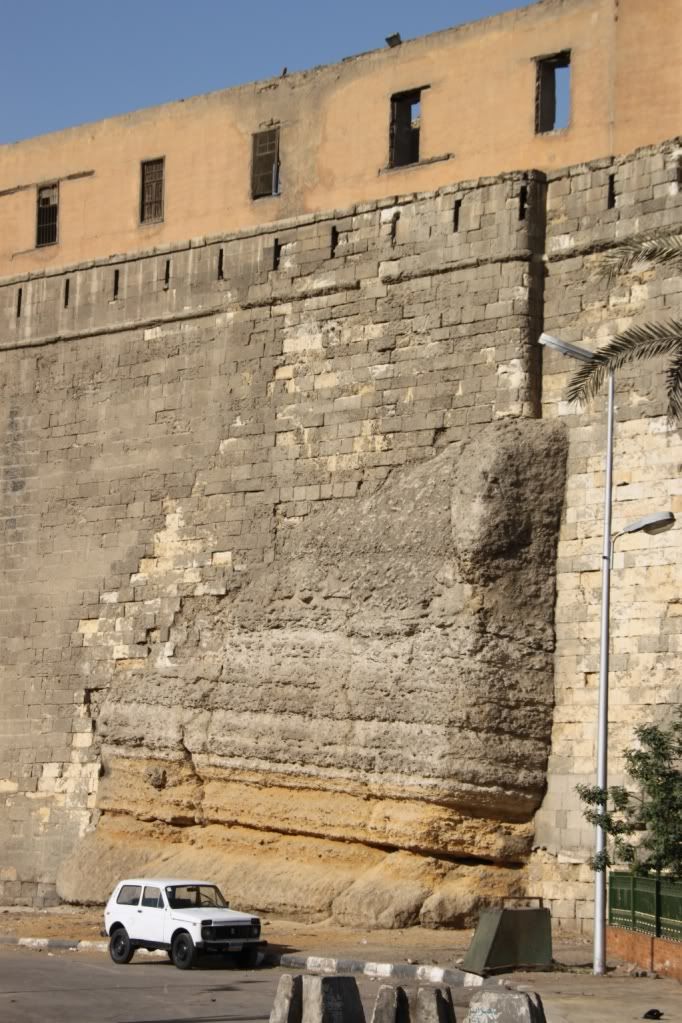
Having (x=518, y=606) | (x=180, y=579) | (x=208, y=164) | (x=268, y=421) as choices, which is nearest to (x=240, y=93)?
(x=208, y=164)

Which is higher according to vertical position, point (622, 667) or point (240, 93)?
point (240, 93)

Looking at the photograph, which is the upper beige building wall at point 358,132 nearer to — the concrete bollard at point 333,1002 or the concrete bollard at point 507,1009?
the concrete bollard at point 333,1002

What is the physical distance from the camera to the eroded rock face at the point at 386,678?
59.8 feet

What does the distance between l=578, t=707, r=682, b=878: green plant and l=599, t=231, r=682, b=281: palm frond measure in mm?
4027

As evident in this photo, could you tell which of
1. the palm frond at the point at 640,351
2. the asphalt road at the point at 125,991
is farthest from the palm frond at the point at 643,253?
the asphalt road at the point at 125,991

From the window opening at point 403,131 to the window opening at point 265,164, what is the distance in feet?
5.67

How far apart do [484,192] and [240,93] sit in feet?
16.3

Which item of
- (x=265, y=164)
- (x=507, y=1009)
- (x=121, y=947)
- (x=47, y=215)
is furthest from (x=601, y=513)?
(x=47, y=215)

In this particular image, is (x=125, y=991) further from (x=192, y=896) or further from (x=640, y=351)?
(x=640, y=351)

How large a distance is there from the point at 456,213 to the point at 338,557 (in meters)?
3.86

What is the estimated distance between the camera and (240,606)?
20.4 m

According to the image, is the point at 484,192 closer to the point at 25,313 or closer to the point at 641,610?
the point at 641,610

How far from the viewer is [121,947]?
1672 cm

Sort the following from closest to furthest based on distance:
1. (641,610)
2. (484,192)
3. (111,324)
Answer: (641,610) < (484,192) < (111,324)
